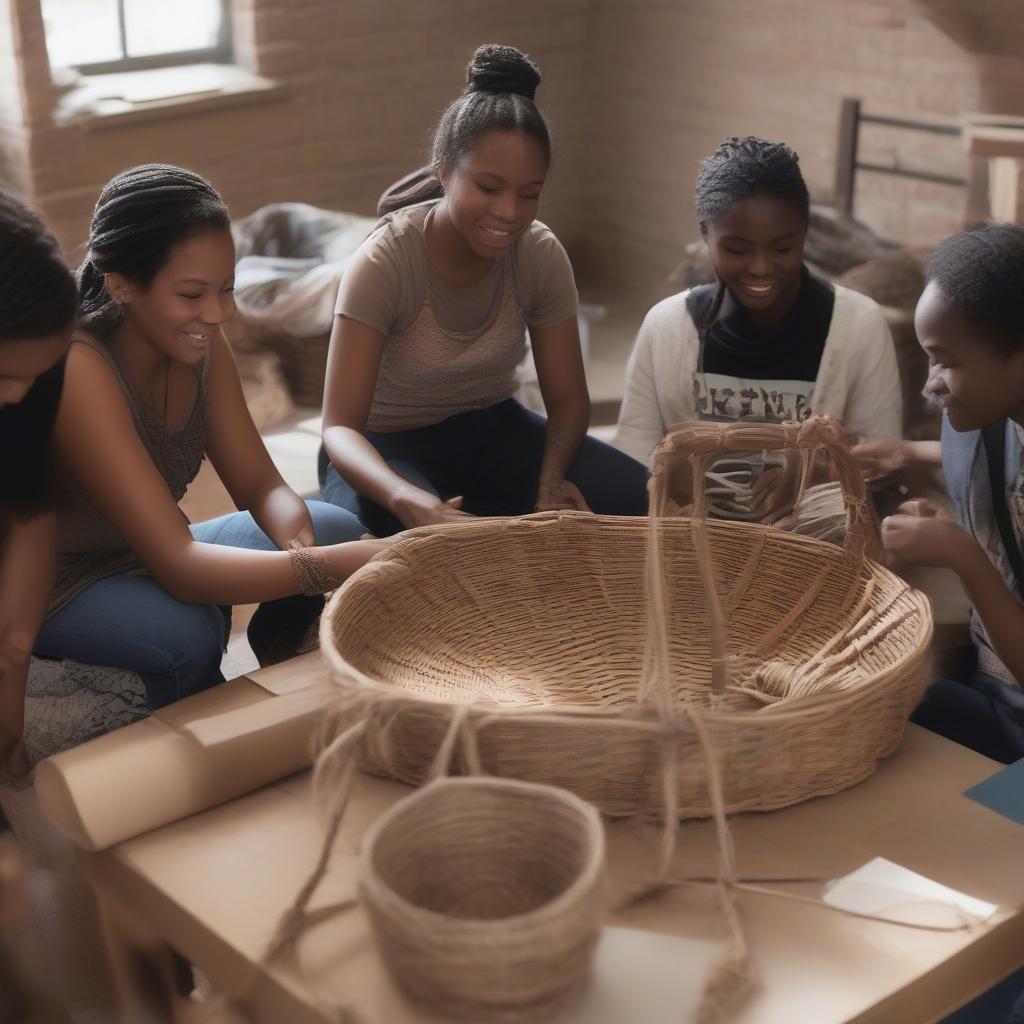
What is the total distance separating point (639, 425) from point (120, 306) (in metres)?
0.85

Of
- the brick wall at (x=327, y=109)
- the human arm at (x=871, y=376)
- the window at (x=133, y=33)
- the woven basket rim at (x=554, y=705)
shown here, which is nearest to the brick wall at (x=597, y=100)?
the brick wall at (x=327, y=109)

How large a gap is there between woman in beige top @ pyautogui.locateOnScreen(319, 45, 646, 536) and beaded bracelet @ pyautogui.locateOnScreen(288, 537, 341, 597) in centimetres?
20

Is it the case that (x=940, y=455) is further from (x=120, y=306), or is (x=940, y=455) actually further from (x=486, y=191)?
(x=120, y=306)

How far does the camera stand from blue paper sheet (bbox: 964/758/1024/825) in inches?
50.8

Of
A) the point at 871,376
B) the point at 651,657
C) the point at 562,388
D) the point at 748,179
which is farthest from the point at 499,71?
the point at 651,657

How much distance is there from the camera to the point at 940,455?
6.04 feet

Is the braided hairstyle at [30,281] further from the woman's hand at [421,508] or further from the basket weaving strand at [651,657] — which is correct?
the woman's hand at [421,508]

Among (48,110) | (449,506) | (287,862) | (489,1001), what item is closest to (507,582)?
(449,506)

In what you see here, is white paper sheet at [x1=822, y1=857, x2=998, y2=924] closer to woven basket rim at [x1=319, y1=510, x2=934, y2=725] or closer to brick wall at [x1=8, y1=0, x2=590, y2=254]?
woven basket rim at [x1=319, y1=510, x2=934, y2=725]

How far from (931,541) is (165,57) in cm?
353

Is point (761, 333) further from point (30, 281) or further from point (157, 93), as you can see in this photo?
point (157, 93)

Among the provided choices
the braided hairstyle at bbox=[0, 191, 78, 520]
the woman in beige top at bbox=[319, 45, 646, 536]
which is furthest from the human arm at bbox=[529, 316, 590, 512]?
the braided hairstyle at bbox=[0, 191, 78, 520]

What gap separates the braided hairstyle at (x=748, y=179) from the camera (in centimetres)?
Result: 195

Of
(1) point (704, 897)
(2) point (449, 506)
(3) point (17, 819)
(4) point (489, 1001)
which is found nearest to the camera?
(4) point (489, 1001)
